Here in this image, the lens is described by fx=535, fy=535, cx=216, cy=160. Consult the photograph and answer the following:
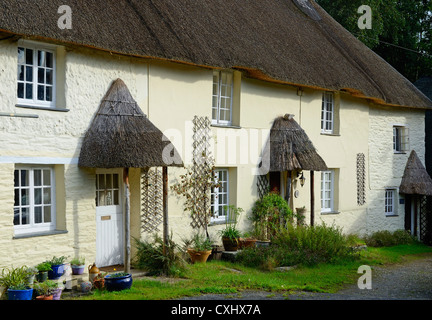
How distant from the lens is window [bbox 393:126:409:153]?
64.0 ft

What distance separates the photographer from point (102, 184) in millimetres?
11242

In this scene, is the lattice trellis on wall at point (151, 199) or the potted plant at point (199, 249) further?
the potted plant at point (199, 249)

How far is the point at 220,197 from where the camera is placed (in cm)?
1373

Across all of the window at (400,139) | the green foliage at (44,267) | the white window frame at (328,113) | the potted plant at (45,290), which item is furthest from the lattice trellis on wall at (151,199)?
the window at (400,139)

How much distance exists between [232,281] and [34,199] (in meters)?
4.06

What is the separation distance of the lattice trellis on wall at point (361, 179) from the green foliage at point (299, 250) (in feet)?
13.9

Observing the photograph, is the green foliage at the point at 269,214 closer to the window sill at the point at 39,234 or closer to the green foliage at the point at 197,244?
the green foliage at the point at 197,244

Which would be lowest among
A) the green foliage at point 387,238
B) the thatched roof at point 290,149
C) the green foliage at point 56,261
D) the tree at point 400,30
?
the green foliage at point 387,238

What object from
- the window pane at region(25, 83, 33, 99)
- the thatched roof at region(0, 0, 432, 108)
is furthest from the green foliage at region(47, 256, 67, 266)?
the thatched roof at region(0, 0, 432, 108)

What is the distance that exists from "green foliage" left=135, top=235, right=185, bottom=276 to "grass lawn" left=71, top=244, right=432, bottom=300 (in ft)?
0.82

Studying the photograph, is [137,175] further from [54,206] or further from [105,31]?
[105,31]

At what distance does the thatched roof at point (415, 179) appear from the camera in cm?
1878

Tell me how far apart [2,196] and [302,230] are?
7.07 m

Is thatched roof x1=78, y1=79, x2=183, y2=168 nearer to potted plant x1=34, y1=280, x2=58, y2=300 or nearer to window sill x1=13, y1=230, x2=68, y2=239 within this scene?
window sill x1=13, y1=230, x2=68, y2=239
